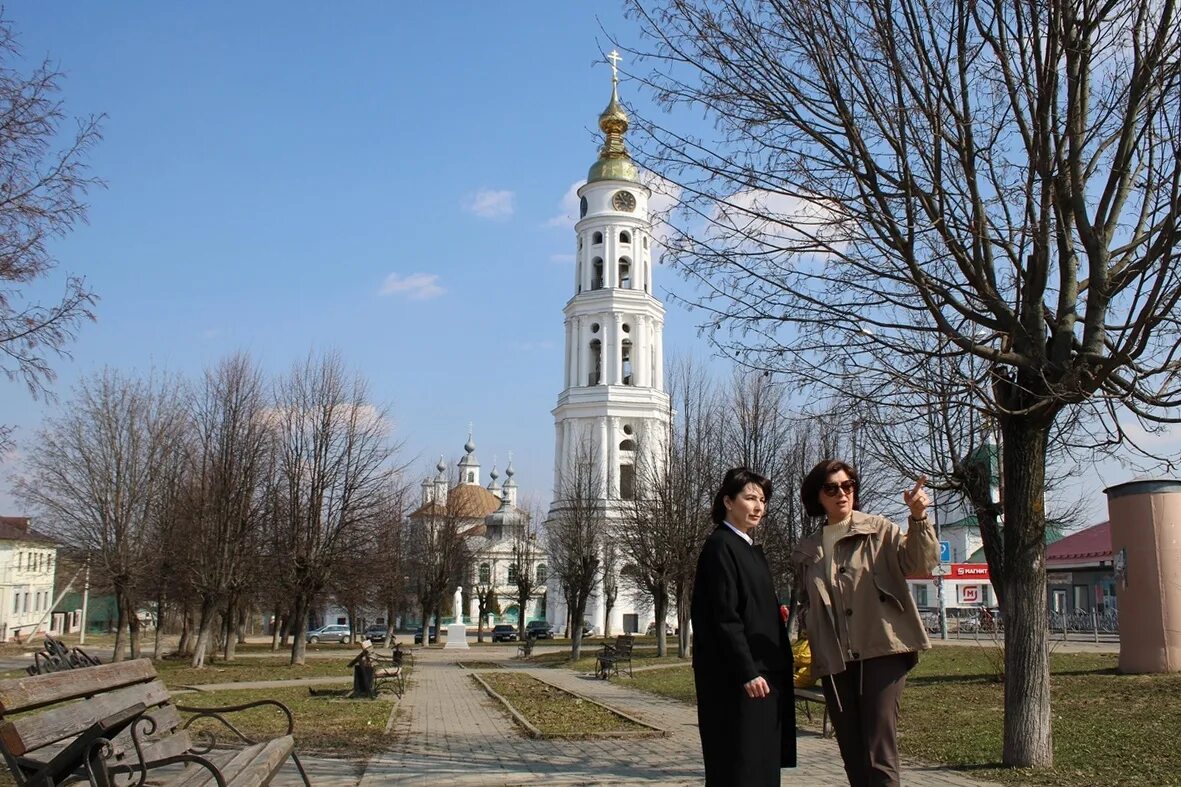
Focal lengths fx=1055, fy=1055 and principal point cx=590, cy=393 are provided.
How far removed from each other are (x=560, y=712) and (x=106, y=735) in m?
11.8

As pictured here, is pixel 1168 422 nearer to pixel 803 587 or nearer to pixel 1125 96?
pixel 1125 96

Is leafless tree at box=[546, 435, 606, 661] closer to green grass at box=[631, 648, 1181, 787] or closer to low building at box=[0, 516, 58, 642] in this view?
green grass at box=[631, 648, 1181, 787]

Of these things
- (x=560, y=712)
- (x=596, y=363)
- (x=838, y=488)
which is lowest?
(x=560, y=712)

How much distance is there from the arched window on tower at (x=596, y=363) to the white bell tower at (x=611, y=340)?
6cm

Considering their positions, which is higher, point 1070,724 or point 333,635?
point 1070,724

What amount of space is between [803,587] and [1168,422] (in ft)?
14.2

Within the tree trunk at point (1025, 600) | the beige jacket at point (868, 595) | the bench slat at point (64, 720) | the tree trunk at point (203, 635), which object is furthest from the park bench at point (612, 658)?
the beige jacket at point (868, 595)

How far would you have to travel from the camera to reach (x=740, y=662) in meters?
5.11

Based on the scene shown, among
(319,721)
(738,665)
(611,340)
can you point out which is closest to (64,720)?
(738,665)

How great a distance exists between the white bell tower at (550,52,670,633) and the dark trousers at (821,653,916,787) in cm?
5858

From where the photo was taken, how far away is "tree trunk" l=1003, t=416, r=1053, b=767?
8727 mm

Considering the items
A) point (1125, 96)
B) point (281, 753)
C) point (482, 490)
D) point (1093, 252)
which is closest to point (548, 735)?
point (281, 753)

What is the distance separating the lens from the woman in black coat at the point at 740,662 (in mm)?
5121

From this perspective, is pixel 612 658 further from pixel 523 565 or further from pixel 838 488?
pixel 523 565
